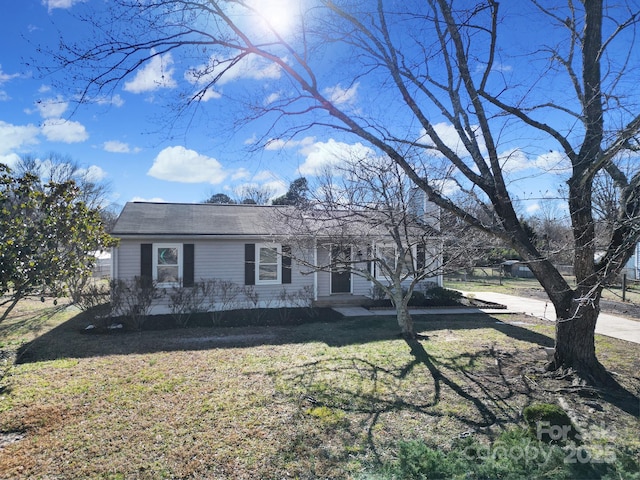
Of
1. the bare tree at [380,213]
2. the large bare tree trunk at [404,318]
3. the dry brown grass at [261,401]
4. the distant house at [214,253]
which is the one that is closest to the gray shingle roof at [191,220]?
the distant house at [214,253]

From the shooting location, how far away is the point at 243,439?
3.72 m

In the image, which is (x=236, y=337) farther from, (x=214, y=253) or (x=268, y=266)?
(x=268, y=266)

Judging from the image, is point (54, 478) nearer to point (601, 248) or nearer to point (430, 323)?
point (601, 248)

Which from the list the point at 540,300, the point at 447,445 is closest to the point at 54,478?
the point at 447,445

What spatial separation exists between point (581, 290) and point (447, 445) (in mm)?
3291

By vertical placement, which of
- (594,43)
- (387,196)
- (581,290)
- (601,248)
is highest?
(594,43)

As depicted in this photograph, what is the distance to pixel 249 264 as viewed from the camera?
12.2 metres

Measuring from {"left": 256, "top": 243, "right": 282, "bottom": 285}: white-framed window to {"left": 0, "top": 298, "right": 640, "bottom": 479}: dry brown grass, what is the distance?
172 inches

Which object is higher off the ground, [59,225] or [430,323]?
[59,225]

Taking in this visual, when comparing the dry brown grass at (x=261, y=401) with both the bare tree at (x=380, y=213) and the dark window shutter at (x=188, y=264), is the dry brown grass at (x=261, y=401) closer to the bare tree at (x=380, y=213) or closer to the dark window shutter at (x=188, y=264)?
the bare tree at (x=380, y=213)

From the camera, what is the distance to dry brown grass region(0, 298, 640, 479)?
339 cm

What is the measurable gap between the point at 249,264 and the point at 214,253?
116cm

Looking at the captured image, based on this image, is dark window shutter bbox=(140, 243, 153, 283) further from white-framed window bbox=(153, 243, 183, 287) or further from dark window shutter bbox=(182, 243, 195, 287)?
dark window shutter bbox=(182, 243, 195, 287)

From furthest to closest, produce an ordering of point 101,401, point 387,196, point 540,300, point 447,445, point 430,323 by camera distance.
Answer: point 540,300
point 430,323
point 387,196
point 101,401
point 447,445
